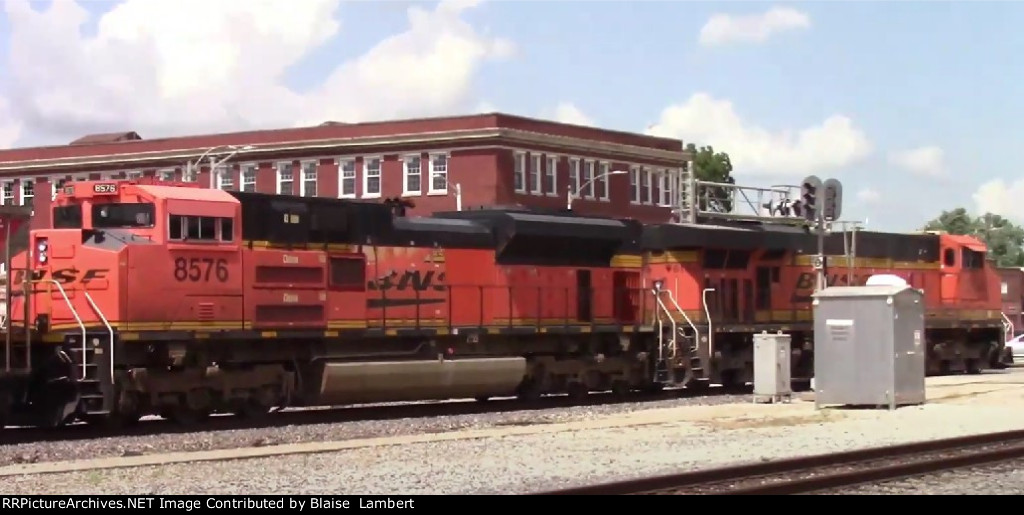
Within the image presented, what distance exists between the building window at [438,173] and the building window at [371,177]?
8.96 ft

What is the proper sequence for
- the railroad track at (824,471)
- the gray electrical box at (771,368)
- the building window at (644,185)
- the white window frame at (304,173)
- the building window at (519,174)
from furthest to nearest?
the building window at (644,185) → the white window frame at (304,173) → the building window at (519,174) → the gray electrical box at (771,368) → the railroad track at (824,471)

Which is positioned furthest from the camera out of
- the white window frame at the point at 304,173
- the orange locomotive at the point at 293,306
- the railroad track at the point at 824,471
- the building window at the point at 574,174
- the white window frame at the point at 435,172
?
the building window at the point at 574,174

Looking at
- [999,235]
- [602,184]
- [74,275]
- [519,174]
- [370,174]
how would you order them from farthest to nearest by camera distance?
[999,235] < [602,184] < [370,174] < [519,174] < [74,275]

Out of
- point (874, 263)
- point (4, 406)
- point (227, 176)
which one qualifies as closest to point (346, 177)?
point (227, 176)

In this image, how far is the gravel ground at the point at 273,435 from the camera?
16266 mm

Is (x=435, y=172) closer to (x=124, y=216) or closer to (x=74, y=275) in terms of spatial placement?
(x=124, y=216)

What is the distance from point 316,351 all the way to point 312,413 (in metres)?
1.53

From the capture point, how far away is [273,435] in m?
18.4

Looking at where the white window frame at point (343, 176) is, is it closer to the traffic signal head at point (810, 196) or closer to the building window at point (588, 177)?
the building window at point (588, 177)

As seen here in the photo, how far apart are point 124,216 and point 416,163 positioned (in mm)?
49004

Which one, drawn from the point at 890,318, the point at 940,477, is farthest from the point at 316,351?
the point at 940,477

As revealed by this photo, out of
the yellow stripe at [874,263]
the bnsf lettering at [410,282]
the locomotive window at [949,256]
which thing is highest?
the locomotive window at [949,256]

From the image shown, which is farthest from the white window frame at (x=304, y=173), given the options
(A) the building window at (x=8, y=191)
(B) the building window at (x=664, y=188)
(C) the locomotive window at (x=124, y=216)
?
(C) the locomotive window at (x=124, y=216)

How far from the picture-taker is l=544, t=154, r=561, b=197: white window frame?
69.8 meters
